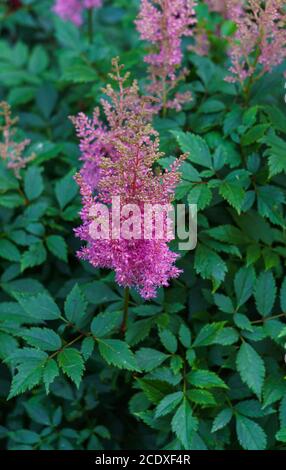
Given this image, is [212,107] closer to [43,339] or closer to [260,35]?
[260,35]

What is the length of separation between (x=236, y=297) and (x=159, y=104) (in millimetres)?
1098

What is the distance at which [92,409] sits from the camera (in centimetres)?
300

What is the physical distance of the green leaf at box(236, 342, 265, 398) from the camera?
2.36 meters

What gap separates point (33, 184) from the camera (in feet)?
10.2

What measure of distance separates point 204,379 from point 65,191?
126cm

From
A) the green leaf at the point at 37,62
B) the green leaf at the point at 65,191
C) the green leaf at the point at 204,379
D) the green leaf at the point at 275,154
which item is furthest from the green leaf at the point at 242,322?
the green leaf at the point at 37,62

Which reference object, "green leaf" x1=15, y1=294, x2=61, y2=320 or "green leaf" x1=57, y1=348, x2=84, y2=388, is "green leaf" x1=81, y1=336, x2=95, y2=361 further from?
"green leaf" x1=15, y1=294, x2=61, y2=320

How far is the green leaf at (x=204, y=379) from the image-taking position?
234 centimetres

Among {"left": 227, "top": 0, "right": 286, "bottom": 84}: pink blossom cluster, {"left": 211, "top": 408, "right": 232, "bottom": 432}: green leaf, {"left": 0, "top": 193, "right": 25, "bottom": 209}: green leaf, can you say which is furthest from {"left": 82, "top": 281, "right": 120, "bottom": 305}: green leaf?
{"left": 227, "top": 0, "right": 286, "bottom": 84}: pink blossom cluster

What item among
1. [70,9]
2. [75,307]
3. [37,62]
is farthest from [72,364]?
[70,9]

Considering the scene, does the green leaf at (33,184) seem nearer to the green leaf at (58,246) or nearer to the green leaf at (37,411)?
the green leaf at (58,246)

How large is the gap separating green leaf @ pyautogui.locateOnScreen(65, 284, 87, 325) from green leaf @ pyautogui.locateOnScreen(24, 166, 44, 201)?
793mm

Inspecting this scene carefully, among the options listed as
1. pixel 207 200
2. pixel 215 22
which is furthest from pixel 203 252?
pixel 215 22
